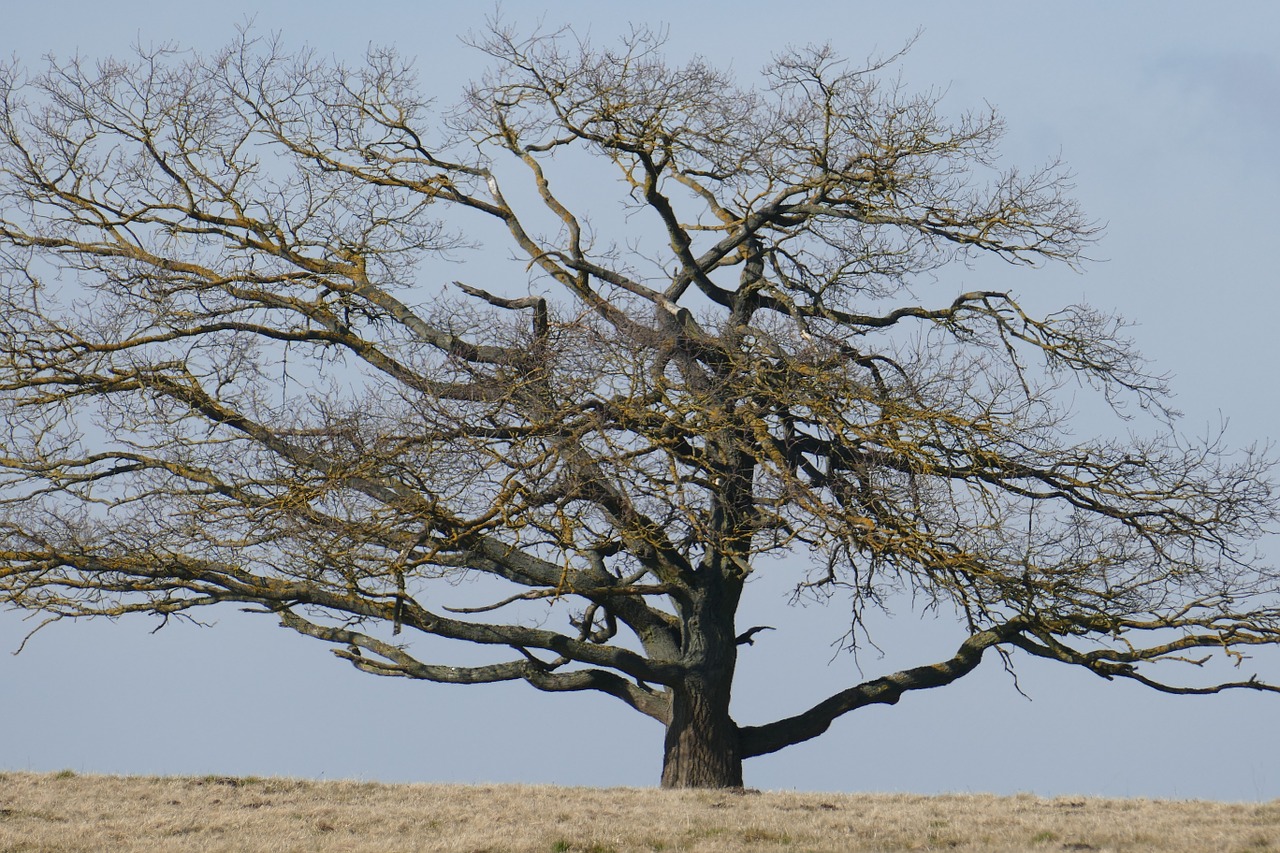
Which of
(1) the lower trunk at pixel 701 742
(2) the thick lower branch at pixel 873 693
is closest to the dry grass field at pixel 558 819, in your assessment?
(1) the lower trunk at pixel 701 742

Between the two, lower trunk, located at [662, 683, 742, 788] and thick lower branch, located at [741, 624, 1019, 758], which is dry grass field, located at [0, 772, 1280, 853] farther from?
thick lower branch, located at [741, 624, 1019, 758]

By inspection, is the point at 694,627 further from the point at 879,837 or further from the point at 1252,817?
the point at 1252,817

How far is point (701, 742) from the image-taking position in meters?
16.0

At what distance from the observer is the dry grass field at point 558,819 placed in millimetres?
12641

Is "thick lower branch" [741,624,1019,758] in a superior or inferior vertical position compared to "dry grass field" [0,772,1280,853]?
superior

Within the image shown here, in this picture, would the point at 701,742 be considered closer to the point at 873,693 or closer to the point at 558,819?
the point at 873,693

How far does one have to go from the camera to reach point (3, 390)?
16609mm

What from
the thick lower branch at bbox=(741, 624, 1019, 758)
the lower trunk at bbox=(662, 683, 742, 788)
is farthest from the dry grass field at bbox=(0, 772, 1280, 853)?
the thick lower branch at bbox=(741, 624, 1019, 758)

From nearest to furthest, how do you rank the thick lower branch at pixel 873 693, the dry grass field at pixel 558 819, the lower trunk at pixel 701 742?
the dry grass field at pixel 558 819 → the lower trunk at pixel 701 742 → the thick lower branch at pixel 873 693

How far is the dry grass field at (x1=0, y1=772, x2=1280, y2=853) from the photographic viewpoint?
41.5 feet

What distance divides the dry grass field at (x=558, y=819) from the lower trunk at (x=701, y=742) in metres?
0.60

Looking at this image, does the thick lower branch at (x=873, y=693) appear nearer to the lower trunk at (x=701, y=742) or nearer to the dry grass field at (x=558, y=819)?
the lower trunk at (x=701, y=742)

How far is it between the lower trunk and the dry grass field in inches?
23.5

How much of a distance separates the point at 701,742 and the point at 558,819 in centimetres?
283
